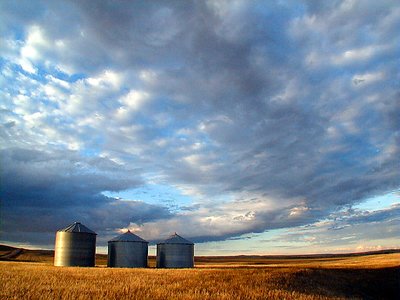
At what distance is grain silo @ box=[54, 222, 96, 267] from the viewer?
6469 centimetres

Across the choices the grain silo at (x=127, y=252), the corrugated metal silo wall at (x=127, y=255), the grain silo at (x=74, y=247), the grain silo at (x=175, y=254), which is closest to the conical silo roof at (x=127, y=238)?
the grain silo at (x=127, y=252)

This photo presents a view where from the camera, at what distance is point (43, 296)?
2331 cm

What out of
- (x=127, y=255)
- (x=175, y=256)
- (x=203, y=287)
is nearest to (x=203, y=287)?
(x=203, y=287)

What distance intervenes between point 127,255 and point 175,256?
8414 mm

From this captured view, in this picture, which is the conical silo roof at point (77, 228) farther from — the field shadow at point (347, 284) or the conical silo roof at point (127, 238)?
the field shadow at point (347, 284)

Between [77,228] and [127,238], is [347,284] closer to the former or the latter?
[127,238]

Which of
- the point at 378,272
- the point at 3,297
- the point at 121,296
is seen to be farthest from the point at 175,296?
the point at 378,272

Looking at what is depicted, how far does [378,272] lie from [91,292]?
158ft

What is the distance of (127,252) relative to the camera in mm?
67188

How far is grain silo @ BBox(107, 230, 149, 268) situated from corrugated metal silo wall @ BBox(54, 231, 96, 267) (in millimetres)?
3952

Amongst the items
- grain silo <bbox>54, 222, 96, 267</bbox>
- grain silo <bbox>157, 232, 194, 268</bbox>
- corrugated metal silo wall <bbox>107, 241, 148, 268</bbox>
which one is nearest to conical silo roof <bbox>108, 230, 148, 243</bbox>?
corrugated metal silo wall <bbox>107, 241, 148, 268</bbox>

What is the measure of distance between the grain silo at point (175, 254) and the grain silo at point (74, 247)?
12.3m

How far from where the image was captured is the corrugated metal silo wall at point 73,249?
212 ft

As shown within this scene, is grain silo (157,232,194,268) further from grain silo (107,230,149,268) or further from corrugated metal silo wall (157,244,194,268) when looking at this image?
grain silo (107,230,149,268)
